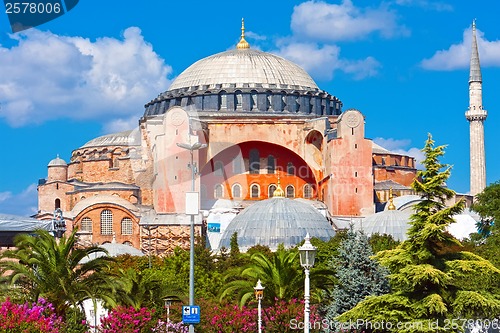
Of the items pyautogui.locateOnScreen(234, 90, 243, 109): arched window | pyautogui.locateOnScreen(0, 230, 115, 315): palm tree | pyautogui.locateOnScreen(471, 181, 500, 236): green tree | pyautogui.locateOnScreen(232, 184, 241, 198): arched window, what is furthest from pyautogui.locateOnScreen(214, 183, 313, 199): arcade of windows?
pyautogui.locateOnScreen(0, 230, 115, 315): palm tree

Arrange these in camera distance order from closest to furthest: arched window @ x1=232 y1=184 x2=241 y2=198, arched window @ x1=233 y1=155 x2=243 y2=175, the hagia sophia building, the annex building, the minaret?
the hagia sophia building
the annex building
arched window @ x1=232 y1=184 x2=241 y2=198
arched window @ x1=233 y1=155 x2=243 y2=175
the minaret

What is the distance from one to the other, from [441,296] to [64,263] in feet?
29.3

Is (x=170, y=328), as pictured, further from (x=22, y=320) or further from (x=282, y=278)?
(x=22, y=320)

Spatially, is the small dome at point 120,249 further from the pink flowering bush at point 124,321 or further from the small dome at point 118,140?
the pink flowering bush at point 124,321

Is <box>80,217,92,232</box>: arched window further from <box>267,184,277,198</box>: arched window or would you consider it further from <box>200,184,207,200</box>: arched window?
<box>267,184,277,198</box>: arched window

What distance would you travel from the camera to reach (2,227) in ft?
167

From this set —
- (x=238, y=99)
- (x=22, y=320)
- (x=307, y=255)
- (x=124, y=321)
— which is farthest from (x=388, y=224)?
(x=307, y=255)

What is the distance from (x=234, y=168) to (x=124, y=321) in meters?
39.2

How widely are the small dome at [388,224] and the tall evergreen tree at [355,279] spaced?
27.2m

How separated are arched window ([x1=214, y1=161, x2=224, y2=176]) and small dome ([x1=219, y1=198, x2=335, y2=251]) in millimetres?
7739

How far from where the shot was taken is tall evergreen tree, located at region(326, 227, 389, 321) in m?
29.1

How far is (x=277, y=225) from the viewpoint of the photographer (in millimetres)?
56656

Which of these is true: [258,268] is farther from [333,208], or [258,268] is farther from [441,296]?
[333,208]

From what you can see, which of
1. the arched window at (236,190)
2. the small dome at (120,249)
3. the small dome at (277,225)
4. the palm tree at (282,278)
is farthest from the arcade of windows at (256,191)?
the palm tree at (282,278)
